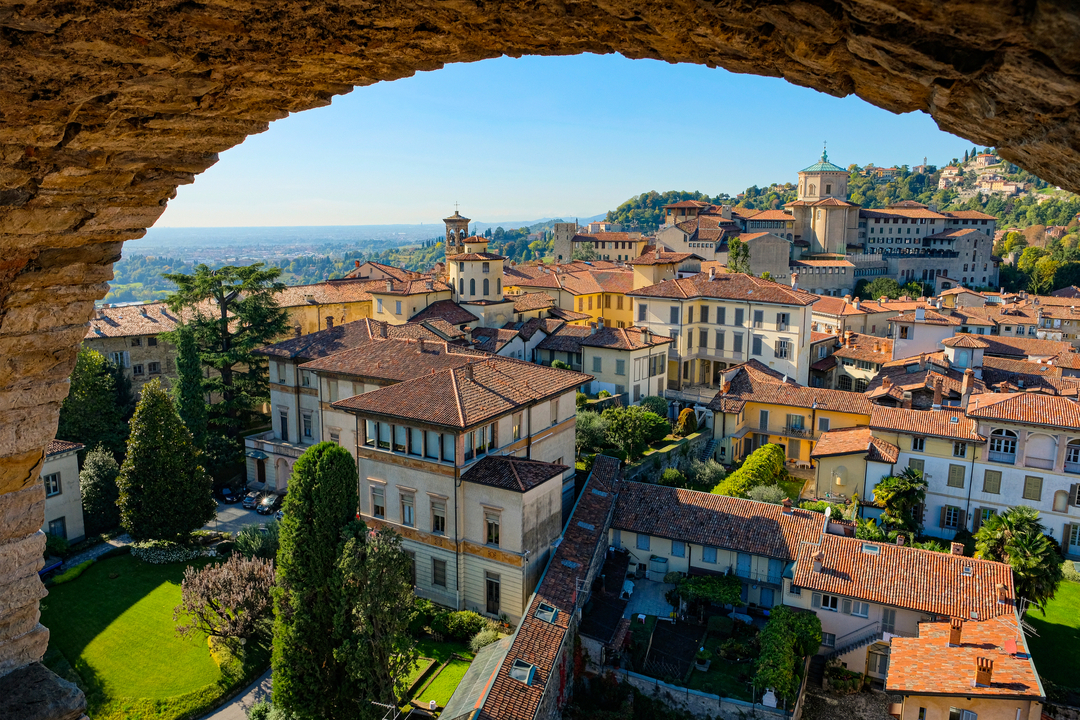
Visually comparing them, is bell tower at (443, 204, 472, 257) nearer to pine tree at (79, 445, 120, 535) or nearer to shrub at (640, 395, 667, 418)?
shrub at (640, 395, 667, 418)

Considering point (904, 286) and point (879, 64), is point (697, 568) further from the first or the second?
point (904, 286)

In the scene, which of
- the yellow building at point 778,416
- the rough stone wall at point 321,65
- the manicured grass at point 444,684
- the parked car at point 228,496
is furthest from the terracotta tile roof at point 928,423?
the rough stone wall at point 321,65

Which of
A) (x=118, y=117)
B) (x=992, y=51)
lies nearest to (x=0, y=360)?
(x=118, y=117)

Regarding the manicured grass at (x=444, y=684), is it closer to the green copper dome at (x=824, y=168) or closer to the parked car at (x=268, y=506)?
the parked car at (x=268, y=506)

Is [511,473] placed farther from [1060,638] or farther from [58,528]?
[58,528]

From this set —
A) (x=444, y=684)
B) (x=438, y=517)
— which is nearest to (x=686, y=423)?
(x=438, y=517)

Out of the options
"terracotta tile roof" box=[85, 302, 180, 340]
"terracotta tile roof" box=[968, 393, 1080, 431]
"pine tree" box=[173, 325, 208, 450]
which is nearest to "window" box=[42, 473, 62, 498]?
"pine tree" box=[173, 325, 208, 450]
